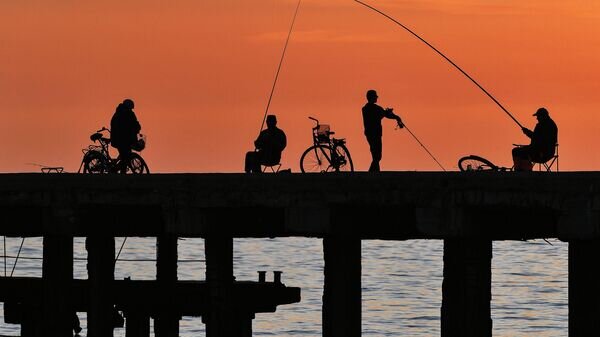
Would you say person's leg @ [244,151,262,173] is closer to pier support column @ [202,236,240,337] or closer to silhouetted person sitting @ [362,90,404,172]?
silhouetted person sitting @ [362,90,404,172]

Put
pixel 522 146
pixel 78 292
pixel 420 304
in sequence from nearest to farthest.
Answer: pixel 522 146 < pixel 78 292 < pixel 420 304

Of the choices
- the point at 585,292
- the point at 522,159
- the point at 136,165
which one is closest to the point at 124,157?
the point at 136,165

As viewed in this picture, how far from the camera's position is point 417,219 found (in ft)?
64.1

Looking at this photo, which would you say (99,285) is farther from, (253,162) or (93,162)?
(93,162)

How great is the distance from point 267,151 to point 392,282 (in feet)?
190

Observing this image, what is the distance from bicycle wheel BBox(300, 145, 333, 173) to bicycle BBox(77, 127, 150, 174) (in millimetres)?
2673

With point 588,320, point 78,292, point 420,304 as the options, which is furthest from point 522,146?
point 420,304

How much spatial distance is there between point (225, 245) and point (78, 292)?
296 inches

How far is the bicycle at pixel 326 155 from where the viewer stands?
1080 inches

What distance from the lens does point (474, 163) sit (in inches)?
1045

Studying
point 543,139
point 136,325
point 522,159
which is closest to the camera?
point 543,139

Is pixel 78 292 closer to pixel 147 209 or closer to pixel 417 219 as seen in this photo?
pixel 147 209

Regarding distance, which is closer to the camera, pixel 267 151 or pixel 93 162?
pixel 267 151

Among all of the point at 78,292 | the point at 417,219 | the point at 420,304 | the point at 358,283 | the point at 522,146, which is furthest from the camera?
the point at 420,304
